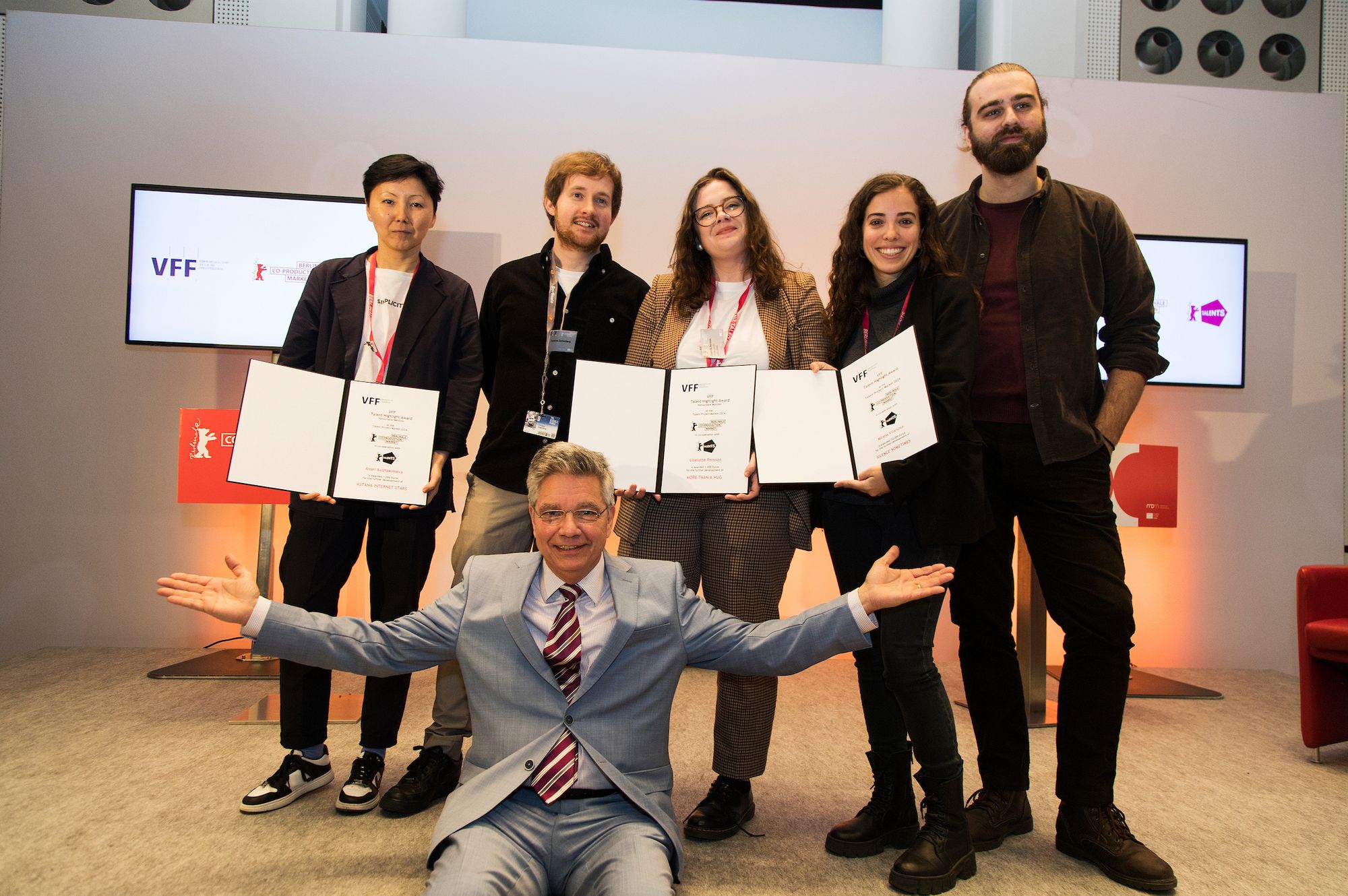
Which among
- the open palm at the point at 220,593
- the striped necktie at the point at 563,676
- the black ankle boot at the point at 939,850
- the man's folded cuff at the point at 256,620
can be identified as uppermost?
the open palm at the point at 220,593

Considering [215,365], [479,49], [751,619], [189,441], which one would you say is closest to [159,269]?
[215,365]

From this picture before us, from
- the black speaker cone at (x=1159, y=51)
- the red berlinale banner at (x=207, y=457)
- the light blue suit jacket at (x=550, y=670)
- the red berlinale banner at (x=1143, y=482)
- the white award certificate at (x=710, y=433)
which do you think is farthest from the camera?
the black speaker cone at (x=1159, y=51)

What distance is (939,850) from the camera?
205 cm

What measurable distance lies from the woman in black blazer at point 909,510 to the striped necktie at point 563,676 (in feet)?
2.49

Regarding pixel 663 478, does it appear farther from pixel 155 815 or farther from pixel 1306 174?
pixel 1306 174

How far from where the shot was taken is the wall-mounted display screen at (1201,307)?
459 cm

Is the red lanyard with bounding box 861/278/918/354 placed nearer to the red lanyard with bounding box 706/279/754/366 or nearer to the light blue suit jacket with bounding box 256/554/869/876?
A: the red lanyard with bounding box 706/279/754/366

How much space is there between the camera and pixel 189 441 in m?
3.84

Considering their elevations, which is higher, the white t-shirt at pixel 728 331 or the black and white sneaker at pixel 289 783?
the white t-shirt at pixel 728 331

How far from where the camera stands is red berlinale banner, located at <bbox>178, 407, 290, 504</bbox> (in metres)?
3.83

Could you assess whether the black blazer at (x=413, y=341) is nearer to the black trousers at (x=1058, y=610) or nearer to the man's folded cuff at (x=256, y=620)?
the man's folded cuff at (x=256, y=620)

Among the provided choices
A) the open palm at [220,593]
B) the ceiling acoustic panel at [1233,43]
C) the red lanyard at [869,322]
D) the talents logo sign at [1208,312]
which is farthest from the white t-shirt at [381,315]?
the ceiling acoustic panel at [1233,43]

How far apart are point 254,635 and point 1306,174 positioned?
6010 millimetres

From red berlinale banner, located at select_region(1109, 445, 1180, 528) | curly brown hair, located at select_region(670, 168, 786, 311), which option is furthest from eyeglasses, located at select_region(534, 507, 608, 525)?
red berlinale banner, located at select_region(1109, 445, 1180, 528)
